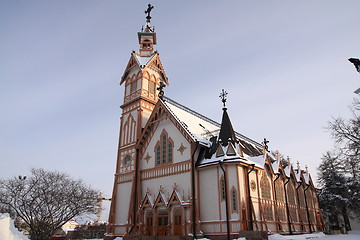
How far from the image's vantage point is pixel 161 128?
31.0 meters

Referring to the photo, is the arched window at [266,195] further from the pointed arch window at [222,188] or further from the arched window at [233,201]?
the pointed arch window at [222,188]

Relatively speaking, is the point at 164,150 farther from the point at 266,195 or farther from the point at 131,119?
the point at 266,195

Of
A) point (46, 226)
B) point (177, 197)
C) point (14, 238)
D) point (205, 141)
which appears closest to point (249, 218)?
point (177, 197)

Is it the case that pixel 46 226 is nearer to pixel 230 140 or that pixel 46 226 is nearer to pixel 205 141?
pixel 205 141

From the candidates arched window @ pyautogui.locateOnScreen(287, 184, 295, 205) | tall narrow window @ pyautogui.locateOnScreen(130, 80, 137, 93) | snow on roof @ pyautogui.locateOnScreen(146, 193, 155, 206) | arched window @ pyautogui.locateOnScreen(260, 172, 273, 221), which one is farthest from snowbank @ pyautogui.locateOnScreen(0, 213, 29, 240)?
arched window @ pyautogui.locateOnScreen(287, 184, 295, 205)

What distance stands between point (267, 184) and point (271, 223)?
362 cm

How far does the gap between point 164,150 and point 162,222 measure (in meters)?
6.96

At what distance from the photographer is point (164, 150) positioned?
2997cm

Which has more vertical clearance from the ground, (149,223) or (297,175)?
(297,175)

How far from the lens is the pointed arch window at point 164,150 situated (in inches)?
1153

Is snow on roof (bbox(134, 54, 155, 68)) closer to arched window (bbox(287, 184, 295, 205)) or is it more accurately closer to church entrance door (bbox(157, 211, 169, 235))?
church entrance door (bbox(157, 211, 169, 235))

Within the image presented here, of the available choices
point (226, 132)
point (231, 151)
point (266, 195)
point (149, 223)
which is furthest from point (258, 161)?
point (149, 223)

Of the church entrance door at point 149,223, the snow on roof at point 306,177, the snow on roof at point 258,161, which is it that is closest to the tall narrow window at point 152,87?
the church entrance door at point 149,223

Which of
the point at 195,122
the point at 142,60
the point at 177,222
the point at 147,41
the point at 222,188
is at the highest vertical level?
the point at 147,41
